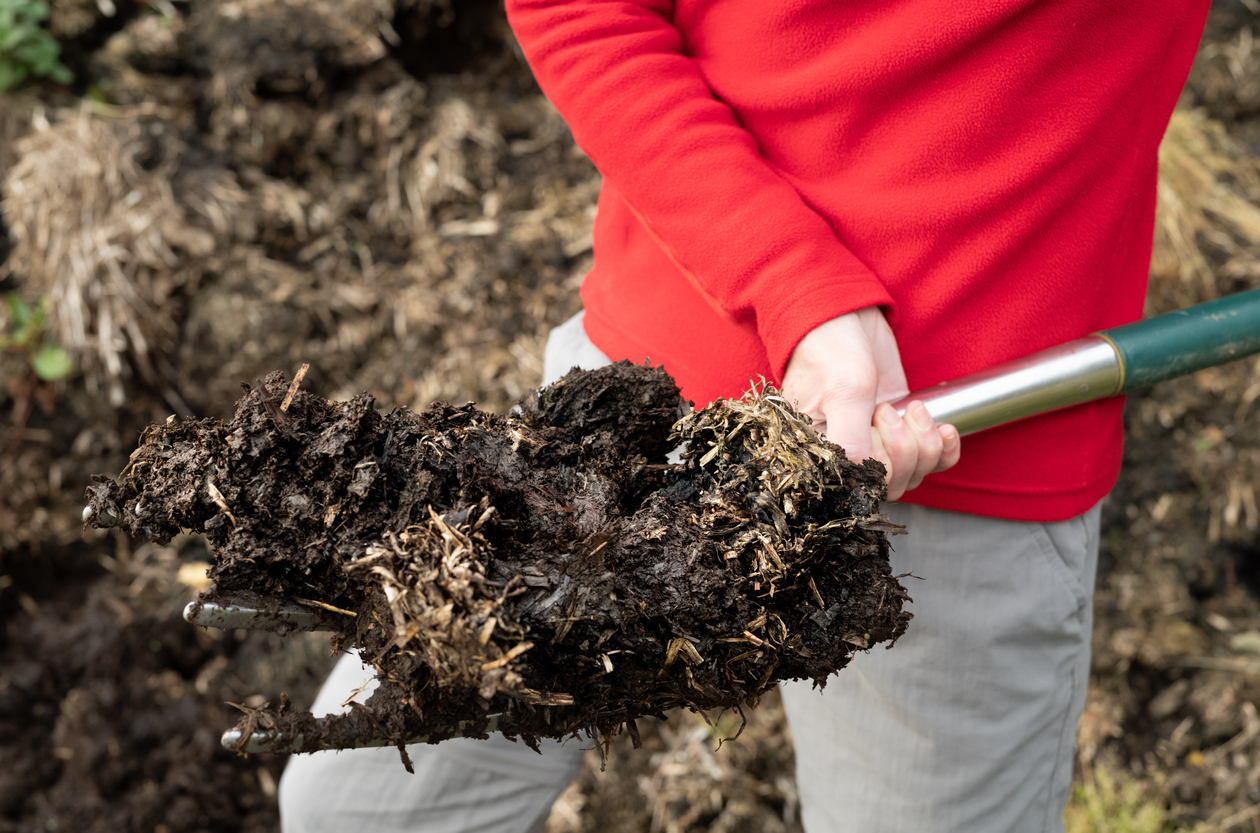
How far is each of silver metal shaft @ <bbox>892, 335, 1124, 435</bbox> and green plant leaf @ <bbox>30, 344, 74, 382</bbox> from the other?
290 centimetres

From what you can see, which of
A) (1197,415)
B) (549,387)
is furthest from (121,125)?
(1197,415)

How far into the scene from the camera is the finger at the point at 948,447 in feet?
4.13

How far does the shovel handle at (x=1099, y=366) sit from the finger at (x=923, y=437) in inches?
1.5

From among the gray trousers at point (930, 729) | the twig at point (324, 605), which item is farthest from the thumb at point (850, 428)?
the twig at point (324, 605)

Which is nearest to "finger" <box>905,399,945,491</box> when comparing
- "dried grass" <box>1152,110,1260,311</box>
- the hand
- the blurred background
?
the hand

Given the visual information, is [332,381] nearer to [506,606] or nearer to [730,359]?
[730,359]

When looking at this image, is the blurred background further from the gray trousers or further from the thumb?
the thumb

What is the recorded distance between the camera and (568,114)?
139 centimetres

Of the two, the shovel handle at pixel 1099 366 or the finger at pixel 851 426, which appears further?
the shovel handle at pixel 1099 366

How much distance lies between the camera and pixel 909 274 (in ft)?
4.41

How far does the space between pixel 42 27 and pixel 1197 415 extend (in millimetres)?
4659

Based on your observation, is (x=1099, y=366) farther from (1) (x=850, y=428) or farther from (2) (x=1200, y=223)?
(2) (x=1200, y=223)

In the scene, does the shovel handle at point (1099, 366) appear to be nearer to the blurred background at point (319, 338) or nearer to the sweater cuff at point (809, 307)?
the sweater cuff at point (809, 307)

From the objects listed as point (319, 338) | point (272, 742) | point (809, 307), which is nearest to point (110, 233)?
point (319, 338)
